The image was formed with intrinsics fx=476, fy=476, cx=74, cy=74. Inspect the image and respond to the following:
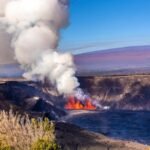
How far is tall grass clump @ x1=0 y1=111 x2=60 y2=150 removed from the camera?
48019 millimetres

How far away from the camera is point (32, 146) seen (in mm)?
48656

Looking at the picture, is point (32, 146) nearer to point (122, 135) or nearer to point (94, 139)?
point (94, 139)

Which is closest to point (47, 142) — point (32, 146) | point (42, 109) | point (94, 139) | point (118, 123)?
point (32, 146)

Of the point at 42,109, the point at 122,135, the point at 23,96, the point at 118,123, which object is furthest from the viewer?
the point at 23,96

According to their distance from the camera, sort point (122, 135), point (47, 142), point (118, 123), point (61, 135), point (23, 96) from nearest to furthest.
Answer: point (47, 142) < point (61, 135) < point (122, 135) < point (118, 123) < point (23, 96)

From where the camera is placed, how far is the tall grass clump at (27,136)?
4802 centimetres

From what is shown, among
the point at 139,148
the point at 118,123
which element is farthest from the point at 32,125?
the point at 118,123

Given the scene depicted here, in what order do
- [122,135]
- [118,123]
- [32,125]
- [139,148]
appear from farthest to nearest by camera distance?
[118,123], [122,135], [139,148], [32,125]

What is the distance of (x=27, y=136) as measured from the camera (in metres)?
51.7

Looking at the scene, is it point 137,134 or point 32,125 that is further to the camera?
point 137,134

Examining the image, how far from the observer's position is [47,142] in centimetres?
4825

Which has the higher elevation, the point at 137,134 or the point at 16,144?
the point at 16,144

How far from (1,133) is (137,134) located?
3059 inches

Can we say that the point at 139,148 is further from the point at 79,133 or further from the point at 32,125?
the point at 32,125
